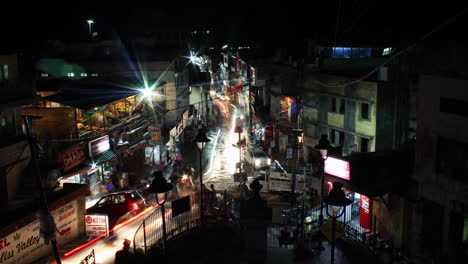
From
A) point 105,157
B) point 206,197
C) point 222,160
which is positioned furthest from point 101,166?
point 222,160

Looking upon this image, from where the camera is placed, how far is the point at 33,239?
1914 centimetres

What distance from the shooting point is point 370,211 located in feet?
73.6

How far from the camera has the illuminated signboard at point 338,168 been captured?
21355mm

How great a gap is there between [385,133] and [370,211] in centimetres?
718

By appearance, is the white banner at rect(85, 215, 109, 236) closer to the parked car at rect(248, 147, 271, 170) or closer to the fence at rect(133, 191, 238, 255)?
the fence at rect(133, 191, 238, 255)

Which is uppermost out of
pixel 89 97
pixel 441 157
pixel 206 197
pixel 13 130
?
pixel 89 97

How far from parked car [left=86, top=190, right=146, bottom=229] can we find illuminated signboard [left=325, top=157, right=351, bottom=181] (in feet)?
35.0

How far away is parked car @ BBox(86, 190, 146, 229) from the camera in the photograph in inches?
904

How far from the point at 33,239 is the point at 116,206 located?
15.8 ft

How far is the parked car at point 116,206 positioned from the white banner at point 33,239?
56.6 inches

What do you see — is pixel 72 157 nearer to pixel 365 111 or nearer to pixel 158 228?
pixel 158 228

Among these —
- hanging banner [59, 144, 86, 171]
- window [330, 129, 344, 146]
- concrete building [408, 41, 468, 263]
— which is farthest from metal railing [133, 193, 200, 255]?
window [330, 129, 344, 146]

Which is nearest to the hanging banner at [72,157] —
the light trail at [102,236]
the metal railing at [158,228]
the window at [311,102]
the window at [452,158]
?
the light trail at [102,236]

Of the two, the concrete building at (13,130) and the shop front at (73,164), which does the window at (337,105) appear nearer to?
the shop front at (73,164)
